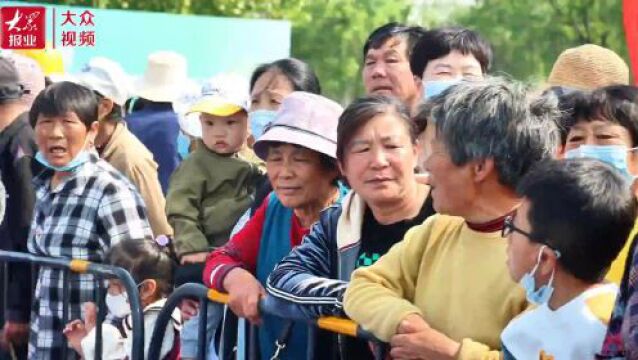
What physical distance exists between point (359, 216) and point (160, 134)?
4669 mm

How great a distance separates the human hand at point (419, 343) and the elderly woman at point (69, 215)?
8.93 ft

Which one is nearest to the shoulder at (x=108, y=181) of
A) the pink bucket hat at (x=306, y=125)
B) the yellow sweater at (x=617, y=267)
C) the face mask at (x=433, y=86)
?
the pink bucket hat at (x=306, y=125)

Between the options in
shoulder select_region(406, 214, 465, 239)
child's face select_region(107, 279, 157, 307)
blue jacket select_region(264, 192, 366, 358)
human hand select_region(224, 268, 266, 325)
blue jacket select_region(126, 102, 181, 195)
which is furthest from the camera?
blue jacket select_region(126, 102, 181, 195)

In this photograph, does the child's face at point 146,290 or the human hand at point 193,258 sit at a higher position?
the human hand at point 193,258

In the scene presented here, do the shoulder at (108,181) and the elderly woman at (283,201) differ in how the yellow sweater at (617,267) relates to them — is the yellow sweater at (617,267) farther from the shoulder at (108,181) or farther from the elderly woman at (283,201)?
the shoulder at (108,181)

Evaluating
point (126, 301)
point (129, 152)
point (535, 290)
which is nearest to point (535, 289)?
point (535, 290)

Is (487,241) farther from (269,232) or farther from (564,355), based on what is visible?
(269,232)

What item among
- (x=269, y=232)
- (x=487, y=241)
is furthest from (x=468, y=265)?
(x=269, y=232)

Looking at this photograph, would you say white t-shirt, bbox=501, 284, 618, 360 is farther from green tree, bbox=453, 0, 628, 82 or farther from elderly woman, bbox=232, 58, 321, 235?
green tree, bbox=453, 0, 628, 82

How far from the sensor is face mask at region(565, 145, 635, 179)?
13.6 feet

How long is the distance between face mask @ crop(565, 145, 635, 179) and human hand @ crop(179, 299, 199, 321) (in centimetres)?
188

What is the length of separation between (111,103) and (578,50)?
287 cm

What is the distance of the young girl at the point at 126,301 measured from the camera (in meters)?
5.89

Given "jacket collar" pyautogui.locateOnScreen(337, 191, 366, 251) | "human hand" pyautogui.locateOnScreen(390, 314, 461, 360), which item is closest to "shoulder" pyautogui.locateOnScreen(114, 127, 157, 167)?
"jacket collar" pyautogui.locateOnScreen(337, 191, 366, 251)
